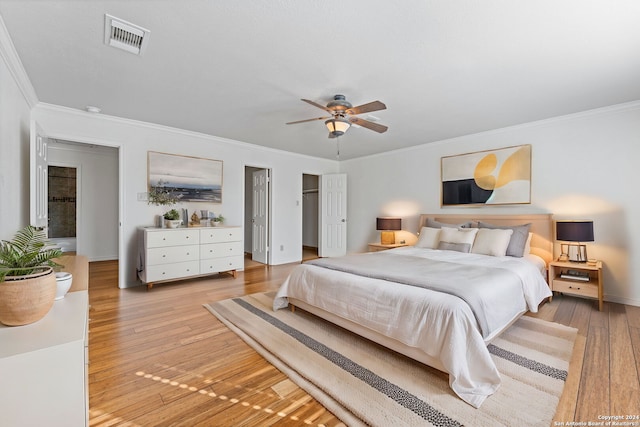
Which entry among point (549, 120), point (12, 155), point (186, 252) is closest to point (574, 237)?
point (549, 120)

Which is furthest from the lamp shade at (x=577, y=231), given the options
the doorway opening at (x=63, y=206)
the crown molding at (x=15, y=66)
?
the doorway opening at (x=63, y=206)

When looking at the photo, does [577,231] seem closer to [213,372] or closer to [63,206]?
[213,372]

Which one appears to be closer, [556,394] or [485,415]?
[485,415]

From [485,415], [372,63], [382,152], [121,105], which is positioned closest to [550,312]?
[485,415]

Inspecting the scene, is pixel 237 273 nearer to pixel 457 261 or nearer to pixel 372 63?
pixel 457 261

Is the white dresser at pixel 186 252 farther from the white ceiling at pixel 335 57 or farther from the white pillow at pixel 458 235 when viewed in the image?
the white pillow at pixel 458 235

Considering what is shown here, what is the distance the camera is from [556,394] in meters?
1.78

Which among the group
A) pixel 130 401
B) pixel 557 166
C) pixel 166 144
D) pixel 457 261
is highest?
pixel 166 144

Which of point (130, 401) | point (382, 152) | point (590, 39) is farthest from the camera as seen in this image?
point (382, 152)

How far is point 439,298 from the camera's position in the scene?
6.63 feet

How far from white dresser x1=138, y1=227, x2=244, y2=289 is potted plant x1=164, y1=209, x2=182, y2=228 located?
19 cm

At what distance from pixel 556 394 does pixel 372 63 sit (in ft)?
8.78

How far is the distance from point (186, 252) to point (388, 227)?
345 cm

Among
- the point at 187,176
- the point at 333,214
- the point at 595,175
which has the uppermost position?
the point at 187,176
